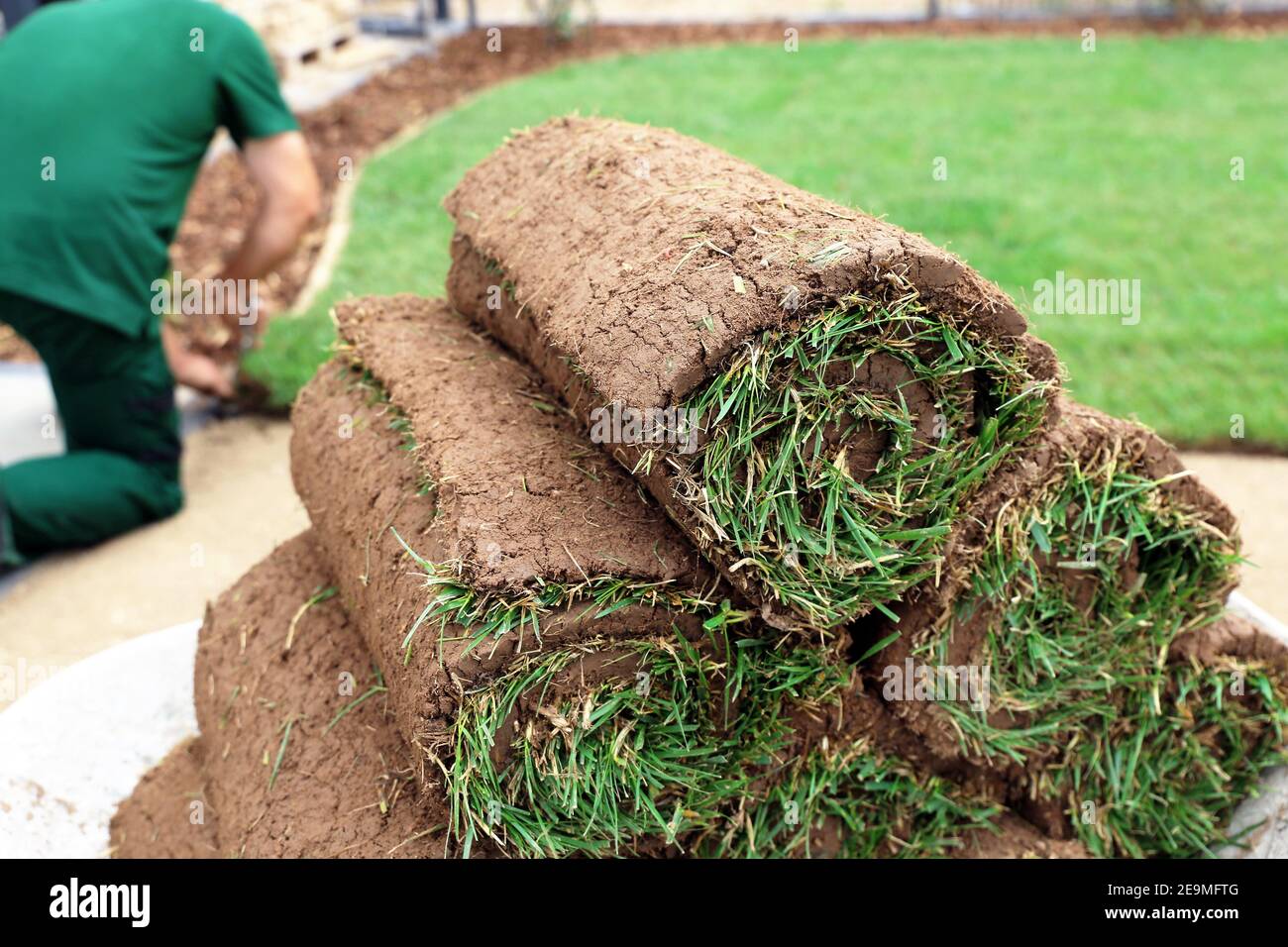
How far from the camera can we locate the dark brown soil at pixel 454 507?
6.64 ft

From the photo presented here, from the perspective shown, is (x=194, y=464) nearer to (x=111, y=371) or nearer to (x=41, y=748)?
(x=111, y=371)

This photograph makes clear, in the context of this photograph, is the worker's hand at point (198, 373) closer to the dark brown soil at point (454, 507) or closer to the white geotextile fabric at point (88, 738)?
the white geotextile fabric at point (88, 738)

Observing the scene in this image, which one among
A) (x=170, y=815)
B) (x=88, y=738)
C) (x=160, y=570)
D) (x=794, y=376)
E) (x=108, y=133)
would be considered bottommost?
(x=160, y=570)

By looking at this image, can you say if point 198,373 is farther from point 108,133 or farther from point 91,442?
point 108,133

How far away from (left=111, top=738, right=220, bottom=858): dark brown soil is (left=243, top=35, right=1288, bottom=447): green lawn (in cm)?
212

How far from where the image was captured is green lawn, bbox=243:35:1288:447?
223 inches

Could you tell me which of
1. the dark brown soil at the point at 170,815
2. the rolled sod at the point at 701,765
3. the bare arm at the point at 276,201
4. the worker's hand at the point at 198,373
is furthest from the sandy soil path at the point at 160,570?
the rolled sod at the point at 701,765

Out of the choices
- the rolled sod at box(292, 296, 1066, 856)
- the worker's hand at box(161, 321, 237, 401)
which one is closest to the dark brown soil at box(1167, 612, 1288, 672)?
the rolled sod at box(292, 296, 1066, 856)

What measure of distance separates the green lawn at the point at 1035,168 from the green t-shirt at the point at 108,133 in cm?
83

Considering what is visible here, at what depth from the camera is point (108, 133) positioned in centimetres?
434

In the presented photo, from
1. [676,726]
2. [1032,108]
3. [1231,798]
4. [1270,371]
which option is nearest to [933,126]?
[1032,108]

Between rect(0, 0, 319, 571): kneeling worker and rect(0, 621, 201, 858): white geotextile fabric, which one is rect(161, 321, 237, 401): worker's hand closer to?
rect(0, 0, 319, 571): kneeling worker

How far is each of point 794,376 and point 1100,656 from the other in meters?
1.07

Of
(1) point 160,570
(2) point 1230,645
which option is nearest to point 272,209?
(1) point 160,570
